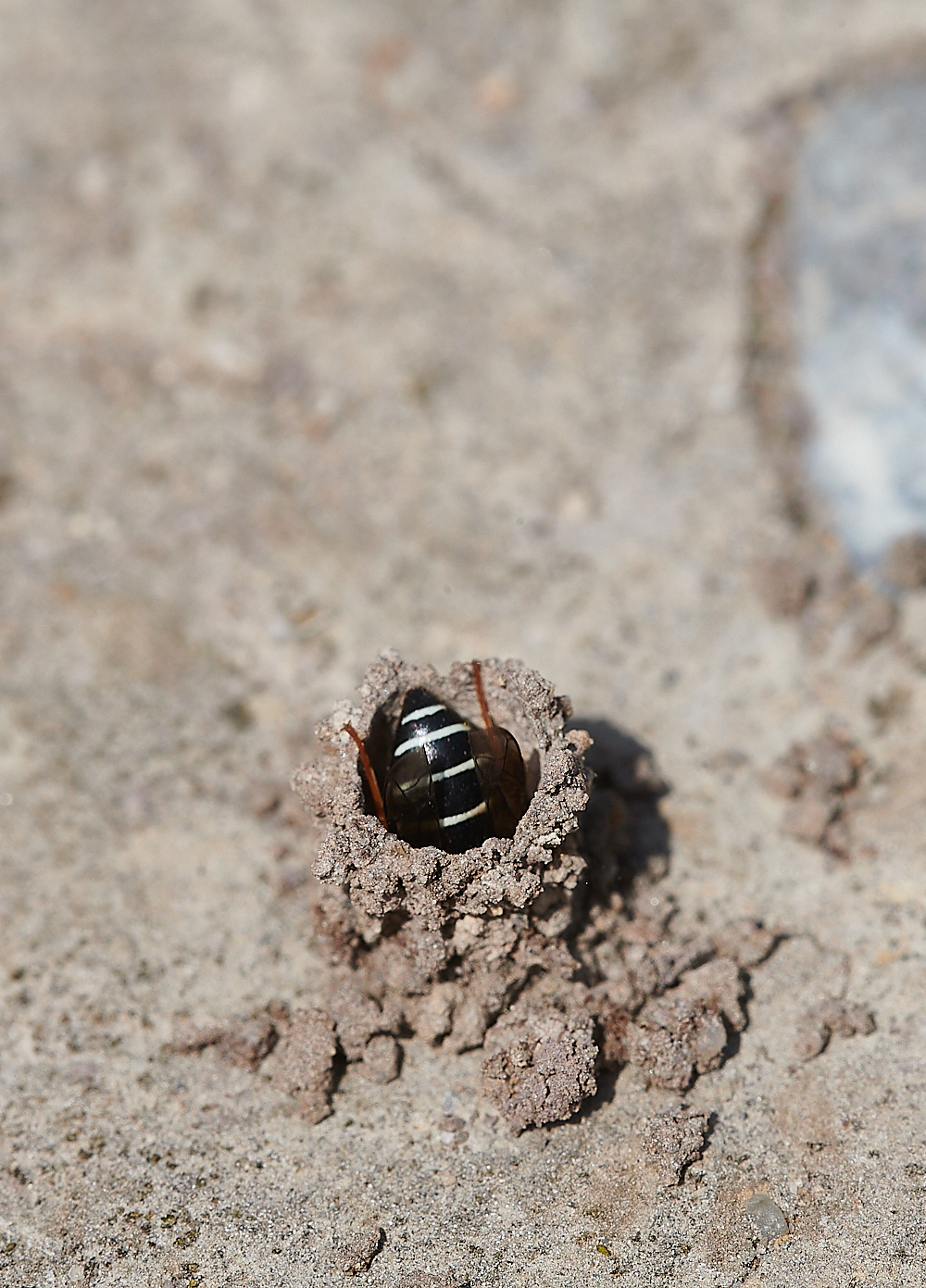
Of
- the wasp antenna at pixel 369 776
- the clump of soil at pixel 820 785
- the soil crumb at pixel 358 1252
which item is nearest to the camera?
the soil crumb at pixel 358 1252

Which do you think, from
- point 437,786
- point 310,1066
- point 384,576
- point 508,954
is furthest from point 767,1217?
point 384,576

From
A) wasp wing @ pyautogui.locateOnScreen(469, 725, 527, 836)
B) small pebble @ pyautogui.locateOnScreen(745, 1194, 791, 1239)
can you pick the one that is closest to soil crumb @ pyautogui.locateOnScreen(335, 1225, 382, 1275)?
small pebble @ pyautogui.locateOnScreen(745, 1194, 791, 1239)

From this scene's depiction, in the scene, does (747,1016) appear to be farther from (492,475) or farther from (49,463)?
(49,463)

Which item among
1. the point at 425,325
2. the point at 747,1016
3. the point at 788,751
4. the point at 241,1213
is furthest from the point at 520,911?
the point at 425,325

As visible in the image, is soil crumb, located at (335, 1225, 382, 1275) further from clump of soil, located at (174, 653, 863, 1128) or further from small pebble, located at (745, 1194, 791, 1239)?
small pebble, located at (745, 1194, 791, 1239)

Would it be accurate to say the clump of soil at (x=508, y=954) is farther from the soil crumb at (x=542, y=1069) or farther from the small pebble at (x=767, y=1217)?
the small pebble at (x=767, y=1217)

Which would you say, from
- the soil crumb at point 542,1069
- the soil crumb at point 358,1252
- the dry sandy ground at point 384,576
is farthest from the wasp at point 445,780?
the soil crumb at point 358,1252

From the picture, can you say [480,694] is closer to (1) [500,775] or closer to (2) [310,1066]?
(1) [500,775]
